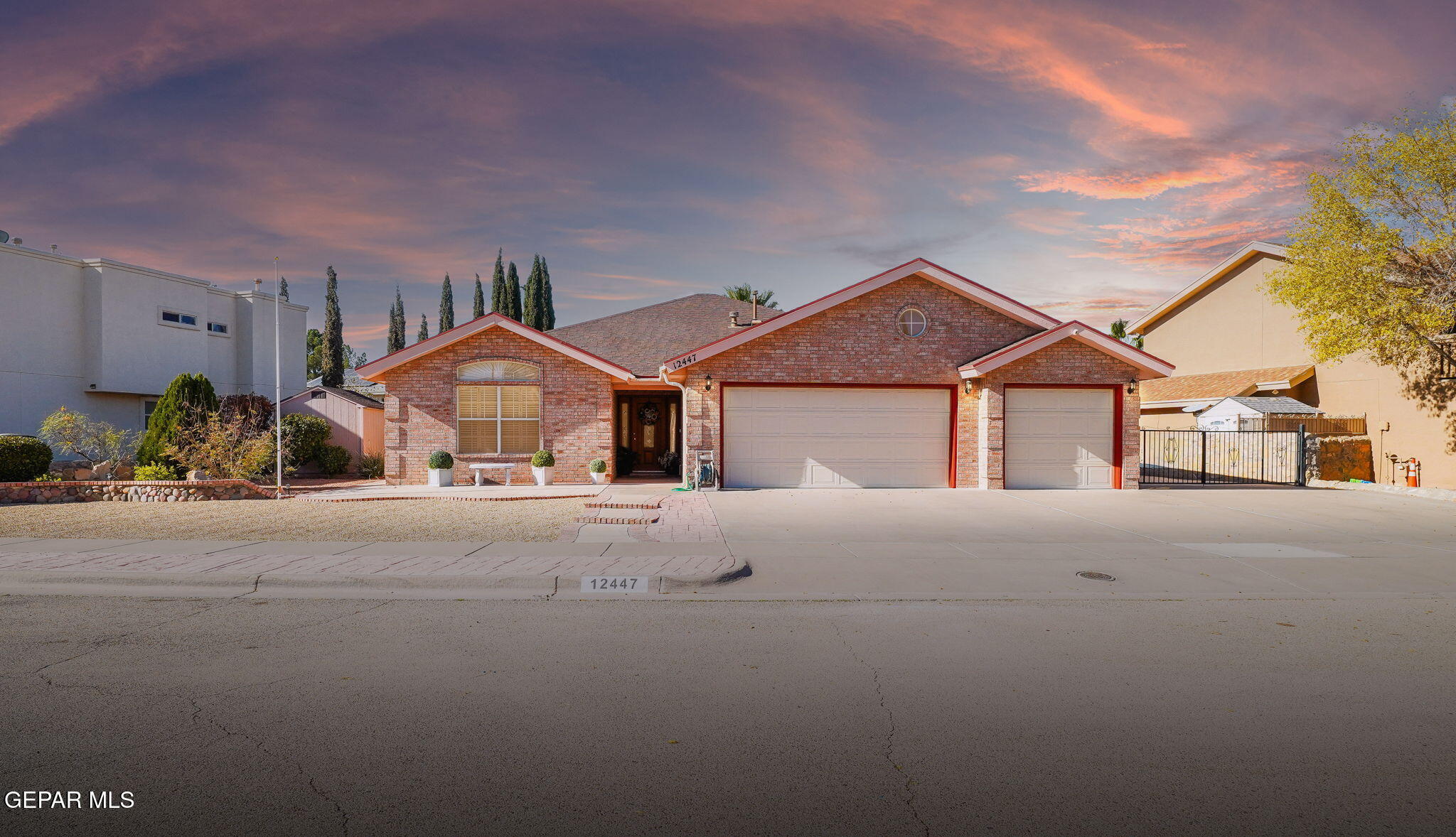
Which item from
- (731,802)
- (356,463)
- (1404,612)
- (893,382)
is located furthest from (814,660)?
(356,463)

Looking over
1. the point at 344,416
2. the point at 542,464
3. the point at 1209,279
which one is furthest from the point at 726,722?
the point at 1209,279

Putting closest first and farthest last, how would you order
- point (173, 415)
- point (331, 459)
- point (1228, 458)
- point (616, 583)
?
point (616, 583) < point (173, 415) < point (331, 459) < point (1228, 458)

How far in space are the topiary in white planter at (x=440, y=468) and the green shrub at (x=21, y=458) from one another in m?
8.11

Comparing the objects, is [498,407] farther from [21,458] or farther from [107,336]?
[107,336]

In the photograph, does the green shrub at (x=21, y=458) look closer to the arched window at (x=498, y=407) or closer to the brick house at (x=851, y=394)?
the brick house at (x=851, y=394)

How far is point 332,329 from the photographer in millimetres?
40969

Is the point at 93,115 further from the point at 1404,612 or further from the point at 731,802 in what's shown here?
the point at 1404,612

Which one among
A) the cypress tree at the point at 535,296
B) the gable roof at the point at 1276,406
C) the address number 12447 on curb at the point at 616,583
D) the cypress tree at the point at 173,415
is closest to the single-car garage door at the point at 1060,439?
the gable roof at the point at 1276,406

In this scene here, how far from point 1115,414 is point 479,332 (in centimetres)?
1586

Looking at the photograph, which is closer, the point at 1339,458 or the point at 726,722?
the point at 726,722

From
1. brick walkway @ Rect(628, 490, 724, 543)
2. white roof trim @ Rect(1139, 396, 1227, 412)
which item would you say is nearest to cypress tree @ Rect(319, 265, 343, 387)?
brick walkway @ Rect(628, 490, 724, 543)

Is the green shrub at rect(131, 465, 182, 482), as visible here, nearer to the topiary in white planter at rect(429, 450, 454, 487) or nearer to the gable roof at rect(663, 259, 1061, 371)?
the topiary in white planter at rect(429, 450, 454, 487)

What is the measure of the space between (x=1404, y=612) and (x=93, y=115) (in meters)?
26.0

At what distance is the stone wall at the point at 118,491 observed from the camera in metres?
14.4
